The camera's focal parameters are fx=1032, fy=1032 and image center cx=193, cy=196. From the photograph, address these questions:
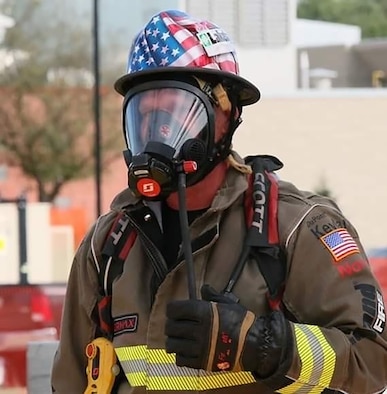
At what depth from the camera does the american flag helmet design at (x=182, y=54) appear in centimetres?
222

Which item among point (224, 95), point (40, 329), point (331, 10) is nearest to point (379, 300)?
point (224, 95)

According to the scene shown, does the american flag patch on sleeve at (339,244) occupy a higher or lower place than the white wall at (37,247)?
higher

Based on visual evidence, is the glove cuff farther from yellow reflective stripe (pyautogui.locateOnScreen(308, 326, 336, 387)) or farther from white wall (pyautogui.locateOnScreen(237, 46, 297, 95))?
white wall (pyautogui.locateOnScreen(237, 46, 297, 95))

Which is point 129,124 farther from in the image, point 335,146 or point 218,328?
point 335,146

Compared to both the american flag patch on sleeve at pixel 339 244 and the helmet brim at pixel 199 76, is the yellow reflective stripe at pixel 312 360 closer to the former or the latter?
the american flag patch on sleeve at pixel 339 244

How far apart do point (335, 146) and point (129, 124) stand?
1485 centimetres

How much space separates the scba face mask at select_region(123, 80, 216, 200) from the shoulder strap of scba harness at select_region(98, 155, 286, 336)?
0.44 feet

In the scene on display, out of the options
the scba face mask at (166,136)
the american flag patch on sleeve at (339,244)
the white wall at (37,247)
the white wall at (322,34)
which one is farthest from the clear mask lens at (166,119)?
the white wall at (322,34)

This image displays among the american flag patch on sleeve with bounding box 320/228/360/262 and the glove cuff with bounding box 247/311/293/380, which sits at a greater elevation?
the american flag patch on sleeve with bounding box 320/228/360/262

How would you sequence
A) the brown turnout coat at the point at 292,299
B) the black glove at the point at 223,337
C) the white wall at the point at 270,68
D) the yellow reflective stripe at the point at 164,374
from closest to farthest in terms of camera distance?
the black glove at the point at 223,337 → the brown turnout coat at the point at 292,299 → the yellow reflective stripe at the point at 164,374 → the white wall at the point at 270,68

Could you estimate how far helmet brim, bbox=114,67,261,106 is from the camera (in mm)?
2203

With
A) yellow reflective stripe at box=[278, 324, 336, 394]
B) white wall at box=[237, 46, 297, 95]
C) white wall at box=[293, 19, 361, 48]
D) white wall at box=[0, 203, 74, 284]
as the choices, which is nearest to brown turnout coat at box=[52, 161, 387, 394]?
yellow reflective stripe at box=[278, 324, 336, 394]

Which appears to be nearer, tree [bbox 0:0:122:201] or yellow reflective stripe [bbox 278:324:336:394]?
yellow reflective stripe [bbox 278:324:336:394]

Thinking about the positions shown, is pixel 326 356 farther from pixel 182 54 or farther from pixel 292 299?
pixel 182 54
